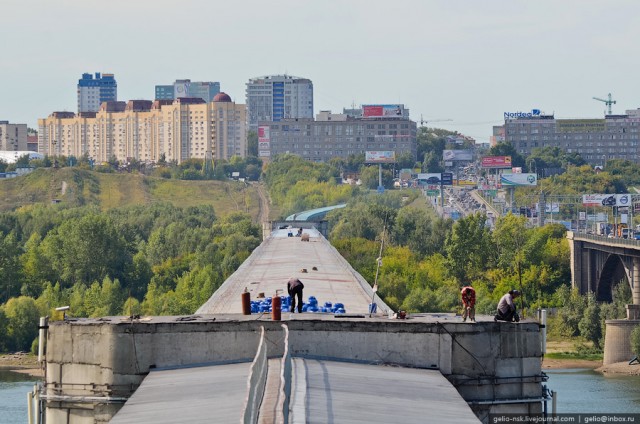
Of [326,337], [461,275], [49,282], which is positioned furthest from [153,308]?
[326,337]

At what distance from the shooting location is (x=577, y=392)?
103 m

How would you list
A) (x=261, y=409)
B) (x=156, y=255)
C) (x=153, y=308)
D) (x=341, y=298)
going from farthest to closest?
(x=156, y=255)
(x=153, y=308)
(x=341, y=298)
(x=261, y=409)

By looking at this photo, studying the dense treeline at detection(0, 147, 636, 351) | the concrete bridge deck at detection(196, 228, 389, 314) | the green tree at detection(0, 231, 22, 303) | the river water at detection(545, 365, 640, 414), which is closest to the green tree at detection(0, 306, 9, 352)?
the dense treeline at detection(0, 147, 636, 351)

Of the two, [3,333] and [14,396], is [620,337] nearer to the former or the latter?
[3,333]

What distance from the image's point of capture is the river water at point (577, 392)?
90312mm

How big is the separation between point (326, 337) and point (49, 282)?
13822 centimetres

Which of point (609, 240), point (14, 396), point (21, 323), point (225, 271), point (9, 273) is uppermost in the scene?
point (609, 240)

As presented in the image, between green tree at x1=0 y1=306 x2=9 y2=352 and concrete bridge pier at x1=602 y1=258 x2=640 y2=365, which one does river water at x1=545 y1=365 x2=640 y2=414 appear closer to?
concrete bridge pier at x1=602 y1=258 x2=640 y2=365

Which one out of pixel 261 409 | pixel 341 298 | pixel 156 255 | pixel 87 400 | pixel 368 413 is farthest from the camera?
pixel 156 255

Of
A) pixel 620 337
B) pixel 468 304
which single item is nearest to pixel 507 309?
pixel 468 304

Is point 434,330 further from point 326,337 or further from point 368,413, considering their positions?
point 368,413

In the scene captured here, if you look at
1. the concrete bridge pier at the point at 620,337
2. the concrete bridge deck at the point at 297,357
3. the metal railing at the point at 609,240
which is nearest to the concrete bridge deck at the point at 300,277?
the concrete bridge deck at the point at 297,357

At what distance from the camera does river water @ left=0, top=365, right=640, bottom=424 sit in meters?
90.3

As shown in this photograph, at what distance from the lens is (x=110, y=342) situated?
99.7 ft
